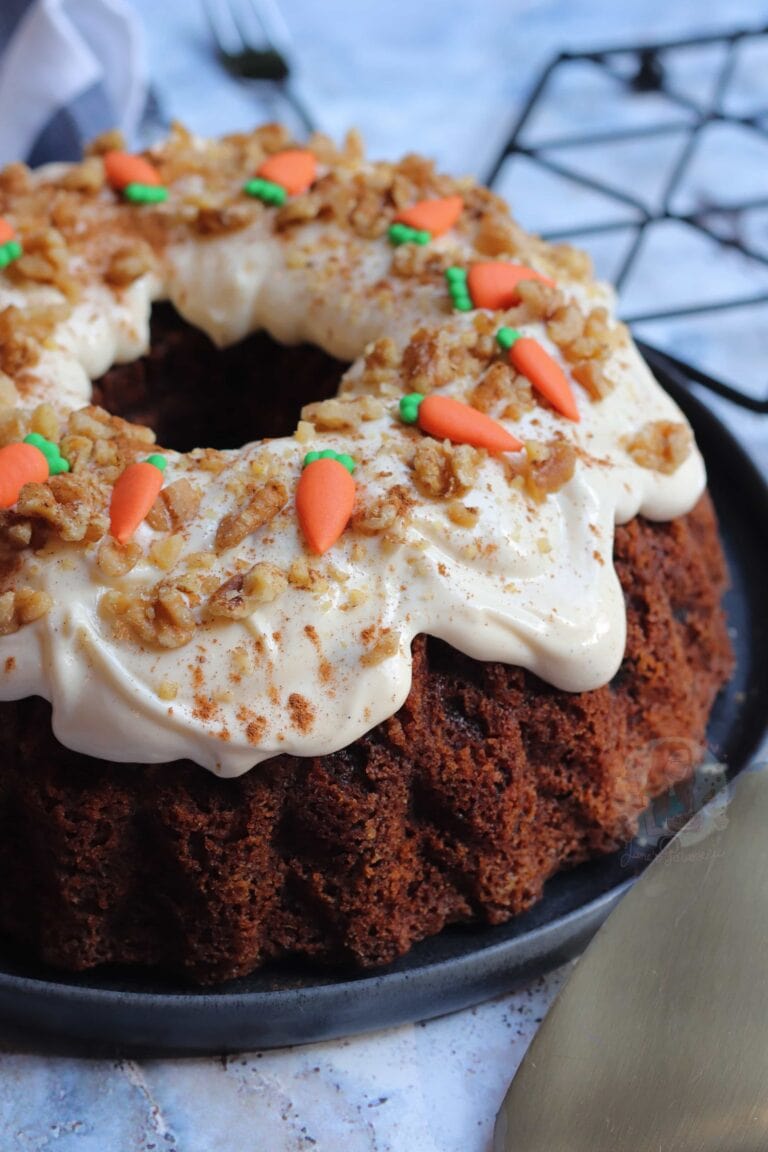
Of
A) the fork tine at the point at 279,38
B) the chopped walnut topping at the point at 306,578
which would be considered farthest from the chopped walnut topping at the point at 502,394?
the fork tine at the point at 279,38

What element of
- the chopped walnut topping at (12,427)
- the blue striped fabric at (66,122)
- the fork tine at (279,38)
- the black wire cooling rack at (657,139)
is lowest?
the black wire cooling rack at (657,139)

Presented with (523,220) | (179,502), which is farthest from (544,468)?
(523,220)

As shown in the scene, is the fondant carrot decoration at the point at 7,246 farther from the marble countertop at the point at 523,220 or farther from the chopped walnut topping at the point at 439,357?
the marble countertop at the point at 523,220

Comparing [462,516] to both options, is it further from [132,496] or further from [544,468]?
[132,496]

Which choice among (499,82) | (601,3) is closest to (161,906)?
(499,82)

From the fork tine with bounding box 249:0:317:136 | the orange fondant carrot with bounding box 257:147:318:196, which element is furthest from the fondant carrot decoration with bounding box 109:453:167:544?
the fork tine with bounding box 249:0:317:136

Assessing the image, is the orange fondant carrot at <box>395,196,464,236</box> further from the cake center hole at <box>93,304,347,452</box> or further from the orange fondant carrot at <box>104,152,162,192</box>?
the orange fondant carrot at <box>104,152,162,192</box>

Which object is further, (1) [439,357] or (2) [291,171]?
(2) [291,171]
